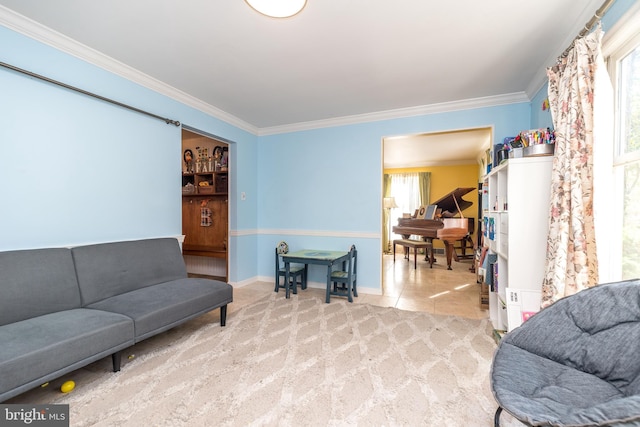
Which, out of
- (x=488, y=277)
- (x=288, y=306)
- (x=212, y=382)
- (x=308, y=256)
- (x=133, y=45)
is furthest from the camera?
(x=308, y=256)

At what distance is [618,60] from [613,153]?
59 cm

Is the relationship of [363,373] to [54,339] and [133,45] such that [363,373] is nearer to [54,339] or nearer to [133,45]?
[54,339]

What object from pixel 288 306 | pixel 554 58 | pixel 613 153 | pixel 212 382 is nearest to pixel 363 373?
pixel 212 382

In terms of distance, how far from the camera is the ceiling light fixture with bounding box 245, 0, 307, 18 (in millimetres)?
1592

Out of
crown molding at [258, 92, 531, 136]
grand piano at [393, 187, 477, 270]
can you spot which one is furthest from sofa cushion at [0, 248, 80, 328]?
grand piano at [393, 187, 477, 270]

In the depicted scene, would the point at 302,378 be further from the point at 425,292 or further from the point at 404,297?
the point at 425,292

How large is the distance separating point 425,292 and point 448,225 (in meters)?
2.23

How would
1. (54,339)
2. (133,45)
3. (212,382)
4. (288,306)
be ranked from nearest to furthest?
(54,339)
(212,382)
(133,45)
(288,306)

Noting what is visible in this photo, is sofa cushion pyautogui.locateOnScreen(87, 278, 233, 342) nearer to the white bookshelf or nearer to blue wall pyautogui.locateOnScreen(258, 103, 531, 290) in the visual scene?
blue wall pyautogui.locateOnScreen(258, 103, 531, 290)

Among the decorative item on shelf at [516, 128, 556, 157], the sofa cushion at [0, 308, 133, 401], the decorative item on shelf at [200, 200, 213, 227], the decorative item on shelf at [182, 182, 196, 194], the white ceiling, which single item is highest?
the white ceiling

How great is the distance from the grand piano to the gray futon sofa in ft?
14.4

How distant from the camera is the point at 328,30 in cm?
212

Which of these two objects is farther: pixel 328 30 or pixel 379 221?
pixel 379 221

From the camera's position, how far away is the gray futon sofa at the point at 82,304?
1.47 metres
